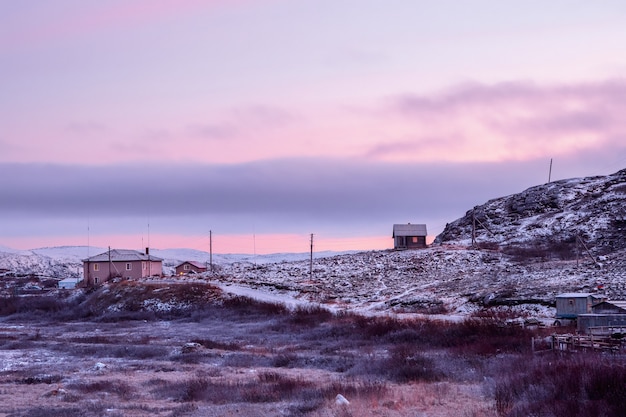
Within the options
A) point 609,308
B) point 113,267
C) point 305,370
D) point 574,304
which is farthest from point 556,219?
point 305,370

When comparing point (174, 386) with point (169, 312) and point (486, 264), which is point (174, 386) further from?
point (486, 264)

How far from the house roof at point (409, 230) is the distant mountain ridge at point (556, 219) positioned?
4501 mm

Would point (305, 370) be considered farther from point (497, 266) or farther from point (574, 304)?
point (497, 266)

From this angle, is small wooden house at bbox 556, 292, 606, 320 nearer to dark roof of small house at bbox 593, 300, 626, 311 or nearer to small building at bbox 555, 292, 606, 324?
small building at bbox 555, 292, 606, 324

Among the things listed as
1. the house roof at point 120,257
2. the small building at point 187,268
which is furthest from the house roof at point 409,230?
the house roof at point 120,257

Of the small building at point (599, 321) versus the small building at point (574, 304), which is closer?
the small building at point (599, 321)

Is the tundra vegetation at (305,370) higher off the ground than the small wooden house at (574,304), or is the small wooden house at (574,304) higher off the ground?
the small wooden house at (574,304)

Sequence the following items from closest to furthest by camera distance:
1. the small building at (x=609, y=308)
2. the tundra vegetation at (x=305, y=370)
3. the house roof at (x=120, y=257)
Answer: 1. the tundra vegetation at (x=305, y=370)
2. the small building at (x=609, y=308)
3. the house roof at (x=120, y=257)

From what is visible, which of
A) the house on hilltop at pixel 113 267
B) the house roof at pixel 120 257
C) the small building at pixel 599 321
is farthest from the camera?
the house roof at pixel 120 257

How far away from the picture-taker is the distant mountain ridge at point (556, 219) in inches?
3605

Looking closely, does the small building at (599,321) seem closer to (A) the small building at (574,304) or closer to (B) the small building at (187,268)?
(A) the small building at (574,304)

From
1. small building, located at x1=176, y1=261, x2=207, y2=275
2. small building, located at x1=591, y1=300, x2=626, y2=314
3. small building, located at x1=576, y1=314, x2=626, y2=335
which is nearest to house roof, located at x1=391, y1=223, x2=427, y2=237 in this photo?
small building, located at x1=176, y1=261, x2=207, y2=275

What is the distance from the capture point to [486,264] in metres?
80.8

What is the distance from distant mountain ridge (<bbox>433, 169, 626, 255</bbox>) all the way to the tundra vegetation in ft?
140
